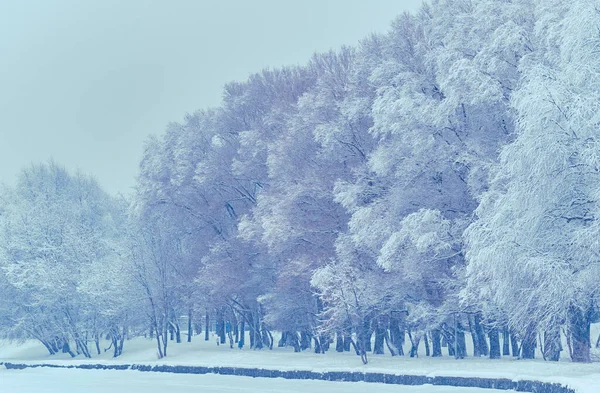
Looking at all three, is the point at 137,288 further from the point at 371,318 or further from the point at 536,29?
the point at 536,29

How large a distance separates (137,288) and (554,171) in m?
33.1

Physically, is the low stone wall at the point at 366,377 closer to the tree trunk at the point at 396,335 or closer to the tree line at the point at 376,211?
the tree line at the point at 376,211

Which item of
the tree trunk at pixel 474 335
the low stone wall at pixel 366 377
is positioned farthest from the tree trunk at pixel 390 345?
the low stone wall at pixel 366 377

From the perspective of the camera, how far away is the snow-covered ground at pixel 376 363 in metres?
23.6

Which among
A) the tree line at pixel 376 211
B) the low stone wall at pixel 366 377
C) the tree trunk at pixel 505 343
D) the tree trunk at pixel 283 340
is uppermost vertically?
the tree line at pixel 376 211

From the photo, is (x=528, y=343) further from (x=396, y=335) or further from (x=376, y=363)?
(x=396, y=335)

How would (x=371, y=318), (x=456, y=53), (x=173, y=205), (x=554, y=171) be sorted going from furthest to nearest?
(x=173, y=205) → (x=371, y=318) → (x=456, y=53) → (x=554, y=171)

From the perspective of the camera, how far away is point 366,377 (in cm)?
2912

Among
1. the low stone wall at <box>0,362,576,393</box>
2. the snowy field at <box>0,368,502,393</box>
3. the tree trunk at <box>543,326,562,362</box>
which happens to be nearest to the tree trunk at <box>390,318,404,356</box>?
the low stone wall at <box>0,362,576,393</box>

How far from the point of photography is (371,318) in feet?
122

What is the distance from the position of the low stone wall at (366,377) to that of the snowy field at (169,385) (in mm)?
406

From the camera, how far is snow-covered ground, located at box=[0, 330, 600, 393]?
23619 millimetres

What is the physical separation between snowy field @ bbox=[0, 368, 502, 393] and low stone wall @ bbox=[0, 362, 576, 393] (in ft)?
1.33

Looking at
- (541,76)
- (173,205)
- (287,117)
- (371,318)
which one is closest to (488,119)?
(541,76)
